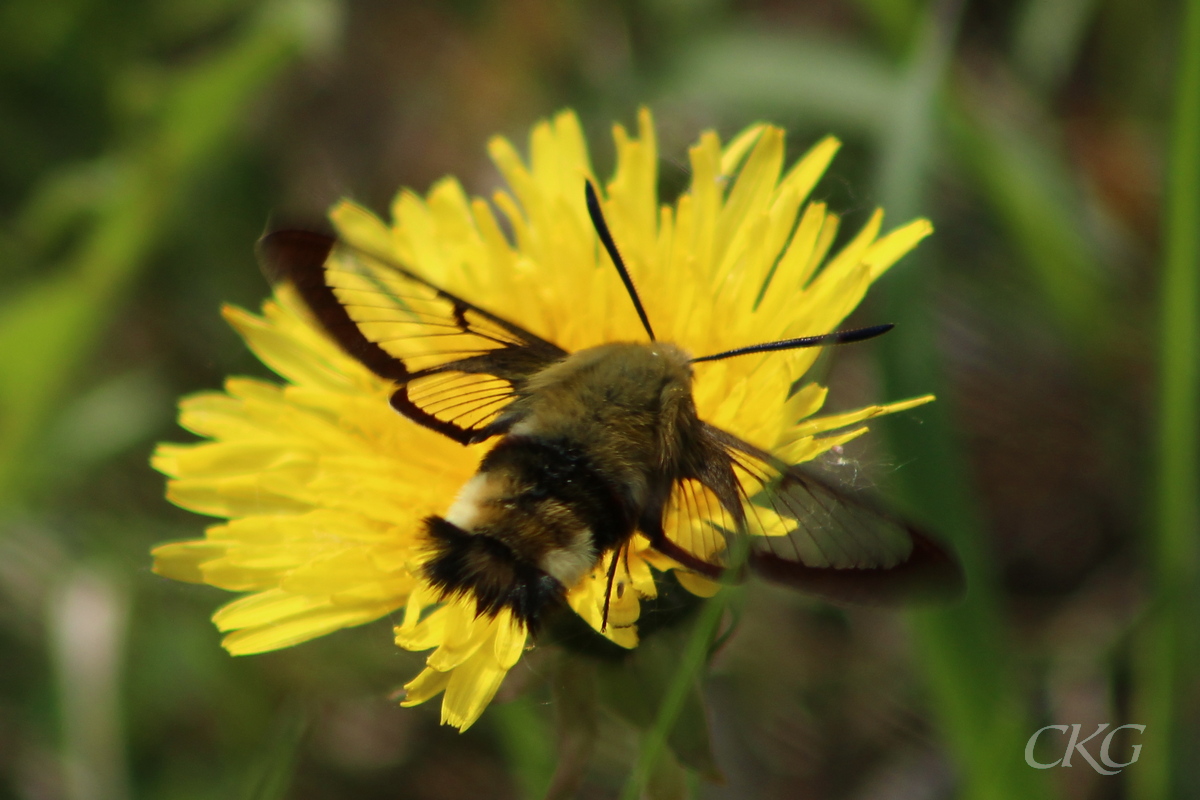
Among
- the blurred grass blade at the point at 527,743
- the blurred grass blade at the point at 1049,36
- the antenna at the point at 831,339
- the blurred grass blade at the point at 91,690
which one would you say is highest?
the blurred grass blade at the point at 1049,36

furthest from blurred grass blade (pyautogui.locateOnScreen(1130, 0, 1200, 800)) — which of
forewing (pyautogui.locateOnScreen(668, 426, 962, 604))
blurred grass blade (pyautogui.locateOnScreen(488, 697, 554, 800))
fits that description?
blurred grass blade (pyautogui.locateOnScreen(488, 697, 554, 800))

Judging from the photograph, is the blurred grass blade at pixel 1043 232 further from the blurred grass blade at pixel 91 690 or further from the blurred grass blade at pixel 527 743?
the blurred grass blade at pixel 91 690

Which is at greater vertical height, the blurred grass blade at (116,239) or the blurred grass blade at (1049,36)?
the blurred grass blade at (1049,36)

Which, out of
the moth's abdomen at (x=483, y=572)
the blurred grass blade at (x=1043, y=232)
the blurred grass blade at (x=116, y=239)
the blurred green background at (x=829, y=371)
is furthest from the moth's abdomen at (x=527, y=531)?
the blurred grass blade at (x=116, y=239)

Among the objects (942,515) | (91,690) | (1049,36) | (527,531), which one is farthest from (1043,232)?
(91,690)

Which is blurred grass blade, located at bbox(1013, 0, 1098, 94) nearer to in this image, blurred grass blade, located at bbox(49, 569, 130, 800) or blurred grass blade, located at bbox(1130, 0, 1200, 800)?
A: blurred grass blade, located at bbox(1130, 0, 1200, 800)

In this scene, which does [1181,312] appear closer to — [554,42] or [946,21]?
[946,21]
